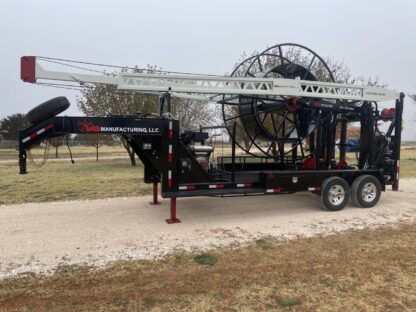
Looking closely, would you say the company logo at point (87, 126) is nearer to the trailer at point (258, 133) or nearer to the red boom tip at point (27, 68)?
the trailer at point (258, 133)

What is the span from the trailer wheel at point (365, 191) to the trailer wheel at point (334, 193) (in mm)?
253

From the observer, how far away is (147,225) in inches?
270

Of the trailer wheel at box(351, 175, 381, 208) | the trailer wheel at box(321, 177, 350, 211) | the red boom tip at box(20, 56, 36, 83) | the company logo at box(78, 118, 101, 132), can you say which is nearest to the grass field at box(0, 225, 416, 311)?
the company logo at box(78, 118, 101, 132)

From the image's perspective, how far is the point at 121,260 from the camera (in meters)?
5.05

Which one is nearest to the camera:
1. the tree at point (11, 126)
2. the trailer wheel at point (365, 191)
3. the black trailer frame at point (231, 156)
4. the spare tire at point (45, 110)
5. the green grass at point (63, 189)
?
the spare tire at point (45, 110)

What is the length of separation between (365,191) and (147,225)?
5.30 m

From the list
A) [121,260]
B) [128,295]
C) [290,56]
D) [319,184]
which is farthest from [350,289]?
[290,56]

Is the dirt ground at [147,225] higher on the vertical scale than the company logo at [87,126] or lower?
lower

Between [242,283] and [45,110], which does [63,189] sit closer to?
[45,110]

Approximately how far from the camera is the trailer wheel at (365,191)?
849cm

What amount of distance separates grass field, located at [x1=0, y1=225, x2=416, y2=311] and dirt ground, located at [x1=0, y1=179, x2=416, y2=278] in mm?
464

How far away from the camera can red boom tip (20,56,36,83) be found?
19.9ft

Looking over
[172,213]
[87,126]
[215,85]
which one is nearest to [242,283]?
[172,213]

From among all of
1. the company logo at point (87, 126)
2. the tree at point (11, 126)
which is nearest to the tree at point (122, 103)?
the company logo at point (87, 126)
